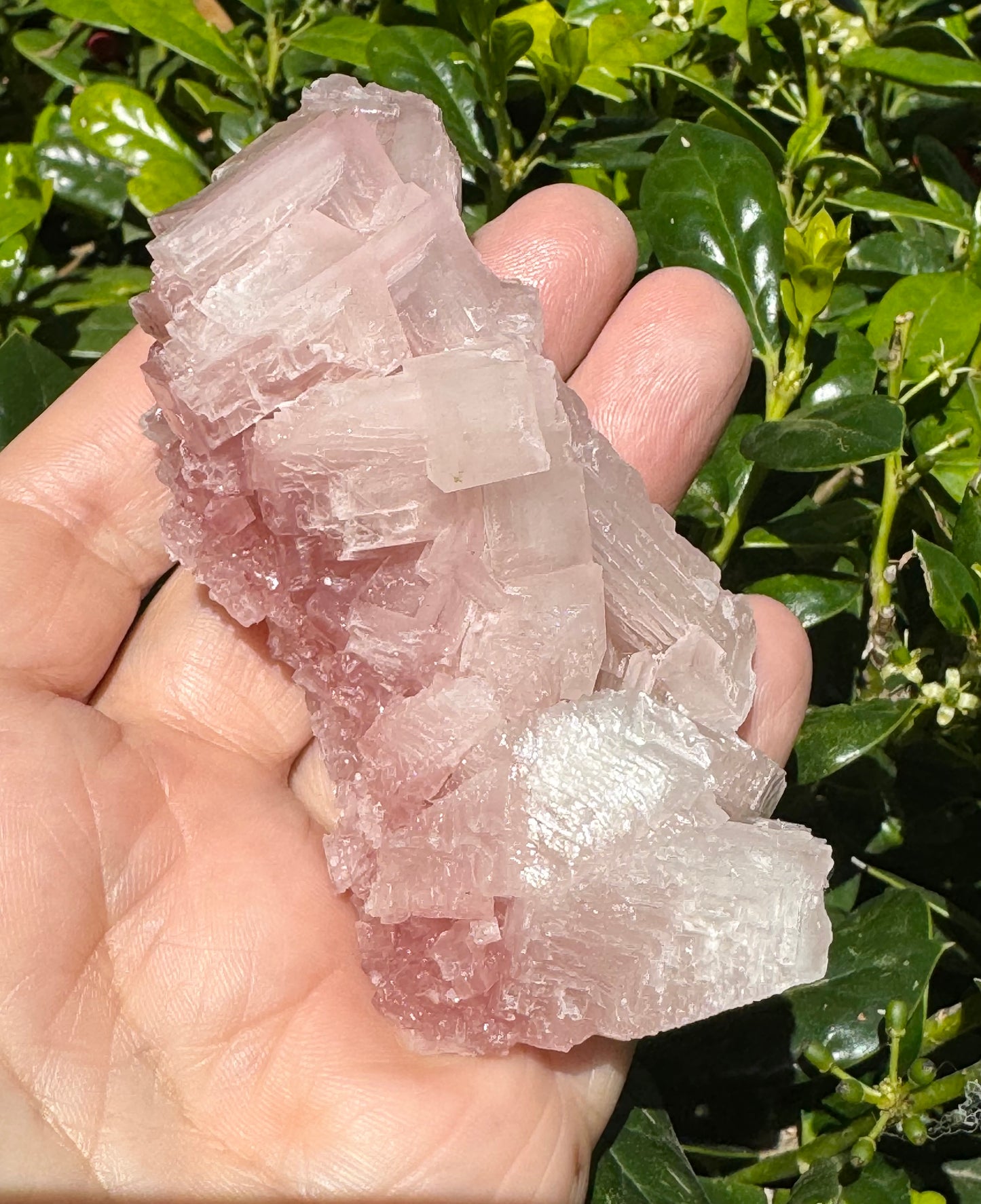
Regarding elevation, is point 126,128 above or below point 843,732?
above

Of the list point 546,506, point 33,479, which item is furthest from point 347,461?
point 33,479

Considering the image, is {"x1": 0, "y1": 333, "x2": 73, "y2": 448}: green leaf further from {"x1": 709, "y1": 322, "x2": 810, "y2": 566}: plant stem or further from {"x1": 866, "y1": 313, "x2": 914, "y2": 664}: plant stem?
{"x1": 866, "y1": 313, "x2": 914, "y2": 664}: plant stem

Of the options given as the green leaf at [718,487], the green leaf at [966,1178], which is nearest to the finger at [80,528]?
the green leaf at [718,487]

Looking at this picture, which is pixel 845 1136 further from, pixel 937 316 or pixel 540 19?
pixel 540 19

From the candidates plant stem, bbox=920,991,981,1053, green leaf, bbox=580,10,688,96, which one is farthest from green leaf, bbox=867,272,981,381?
plant stem, bbox=920,991,981,1053

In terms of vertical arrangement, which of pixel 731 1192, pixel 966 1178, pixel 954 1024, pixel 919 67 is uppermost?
pixel 919 67

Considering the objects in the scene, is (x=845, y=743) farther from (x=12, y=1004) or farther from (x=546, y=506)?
(x=12, y=1004)

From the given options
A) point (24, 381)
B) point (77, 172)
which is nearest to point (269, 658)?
point (24, 381)

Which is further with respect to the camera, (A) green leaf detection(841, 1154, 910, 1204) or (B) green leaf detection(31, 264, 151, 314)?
(B) green leaf detection(31, 264, 151, 314)
